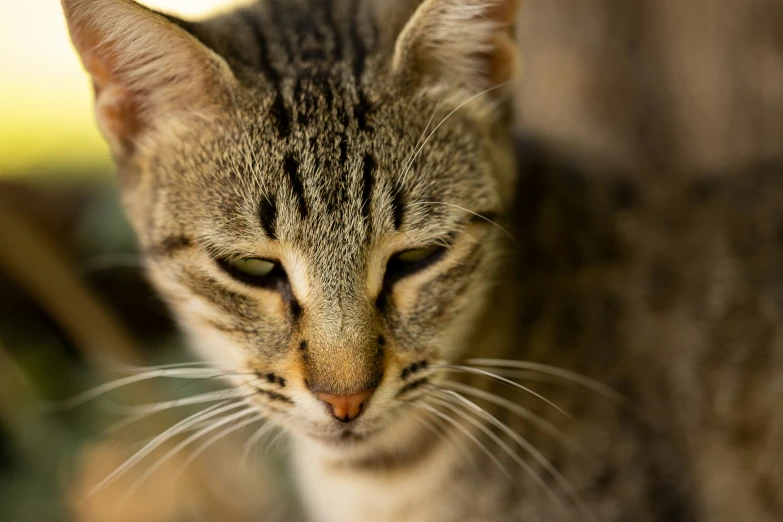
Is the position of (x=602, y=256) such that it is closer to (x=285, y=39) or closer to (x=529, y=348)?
(x=529, y=348)

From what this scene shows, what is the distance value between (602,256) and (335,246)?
2.52ft

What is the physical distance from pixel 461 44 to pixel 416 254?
0.38 m

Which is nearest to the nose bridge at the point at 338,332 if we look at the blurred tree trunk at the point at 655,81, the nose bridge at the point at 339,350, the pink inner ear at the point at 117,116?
the nose bridge at the point at 339,350

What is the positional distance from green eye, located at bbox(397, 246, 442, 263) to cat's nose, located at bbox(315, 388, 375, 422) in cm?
23

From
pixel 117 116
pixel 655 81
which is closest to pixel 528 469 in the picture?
pixel 117 116

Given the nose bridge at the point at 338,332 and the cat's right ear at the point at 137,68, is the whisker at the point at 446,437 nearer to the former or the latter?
the nose bridge at the point at 338,332

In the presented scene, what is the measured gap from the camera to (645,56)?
7.21ft

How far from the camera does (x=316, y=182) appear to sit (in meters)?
1.16

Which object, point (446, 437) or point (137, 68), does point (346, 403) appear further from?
point (137, 68)

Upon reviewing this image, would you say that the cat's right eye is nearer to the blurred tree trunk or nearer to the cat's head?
the cat's head

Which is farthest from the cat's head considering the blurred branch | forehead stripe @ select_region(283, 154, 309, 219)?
the blurred branch

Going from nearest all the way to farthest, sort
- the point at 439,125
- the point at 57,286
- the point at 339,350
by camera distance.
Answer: the point at 339,350 < the point at 439,125 < the point at 57,286

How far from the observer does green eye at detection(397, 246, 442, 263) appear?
1251 millimetres

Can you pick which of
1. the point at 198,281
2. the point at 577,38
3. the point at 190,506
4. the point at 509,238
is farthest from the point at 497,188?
the point at 190,506
